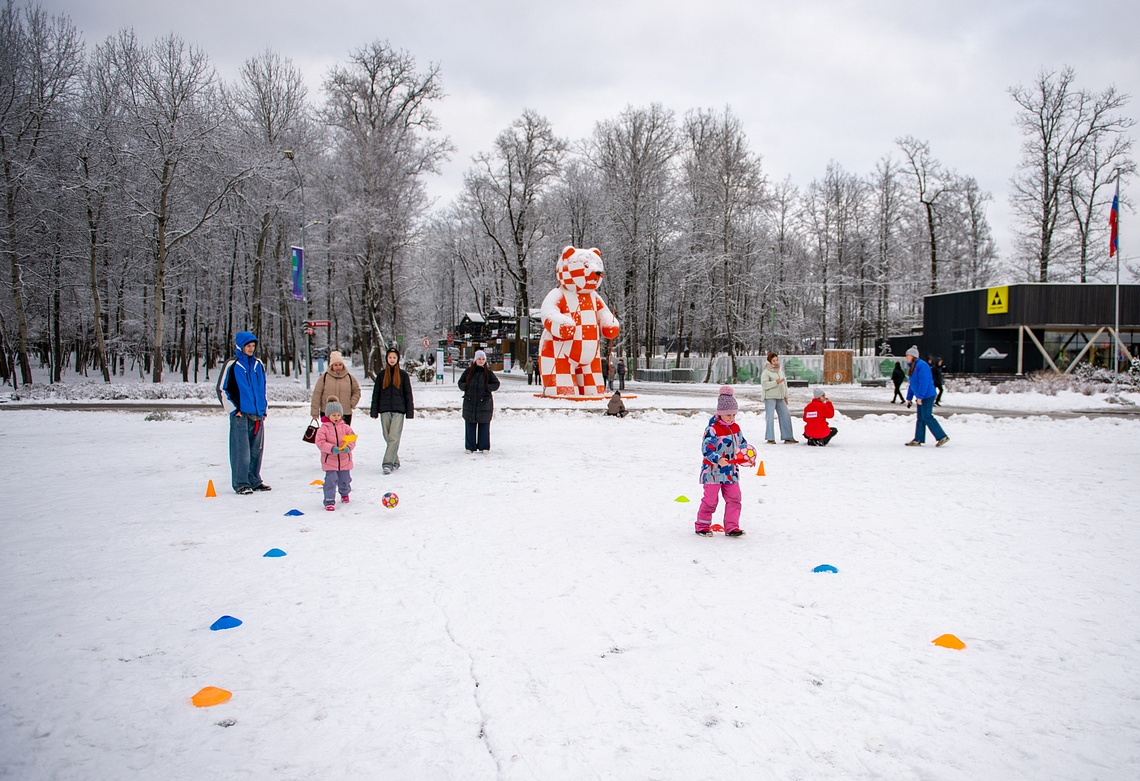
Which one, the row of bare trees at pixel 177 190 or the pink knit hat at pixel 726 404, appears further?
the row of bare trees at pixel 177 190

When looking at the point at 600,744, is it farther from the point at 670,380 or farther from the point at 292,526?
the point at 670,380

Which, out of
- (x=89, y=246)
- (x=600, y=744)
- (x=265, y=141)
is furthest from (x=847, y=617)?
(x=265, y=141)

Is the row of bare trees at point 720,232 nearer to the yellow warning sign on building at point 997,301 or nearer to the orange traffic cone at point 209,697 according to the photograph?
the yellow warning sign on building at point 997,301

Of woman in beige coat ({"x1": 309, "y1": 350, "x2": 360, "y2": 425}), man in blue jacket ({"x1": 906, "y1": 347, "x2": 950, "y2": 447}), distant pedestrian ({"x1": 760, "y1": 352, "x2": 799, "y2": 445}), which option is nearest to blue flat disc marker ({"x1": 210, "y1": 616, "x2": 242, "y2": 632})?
woman in beige coat ({"x1": 309, "y1": 350, "x2": 360, "y2": 425})

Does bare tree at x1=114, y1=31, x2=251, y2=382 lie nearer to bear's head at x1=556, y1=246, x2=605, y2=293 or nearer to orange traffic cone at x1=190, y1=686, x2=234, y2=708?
bear's head at x1=556, y1=246, x2=605, y2=293

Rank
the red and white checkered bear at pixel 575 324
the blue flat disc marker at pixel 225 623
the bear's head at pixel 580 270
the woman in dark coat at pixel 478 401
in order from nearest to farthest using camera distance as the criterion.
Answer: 1. the blue flat disc marker at pixel 225 623
2. the woman in dark coat at pixel 478 401
3. the bear's head at pixel 580 270
4. the red and white checkered bear at pixel 575 324

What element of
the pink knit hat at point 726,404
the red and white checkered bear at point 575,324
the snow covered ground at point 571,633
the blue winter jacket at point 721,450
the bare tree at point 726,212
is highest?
the bare tree at point 726,212

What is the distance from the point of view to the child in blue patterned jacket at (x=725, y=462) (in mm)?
6148

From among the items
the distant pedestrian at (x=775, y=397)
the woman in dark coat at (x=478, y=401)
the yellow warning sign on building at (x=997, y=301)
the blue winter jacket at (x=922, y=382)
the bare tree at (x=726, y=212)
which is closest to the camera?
the woman in dark coat at (x=478, y=401)

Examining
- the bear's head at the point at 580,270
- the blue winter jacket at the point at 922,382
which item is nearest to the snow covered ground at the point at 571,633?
the blue winter jacket at the point at 922,382

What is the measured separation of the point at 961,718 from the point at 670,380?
36.4 meters

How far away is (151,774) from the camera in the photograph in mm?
2697

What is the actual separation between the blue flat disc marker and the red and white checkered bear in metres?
17.3

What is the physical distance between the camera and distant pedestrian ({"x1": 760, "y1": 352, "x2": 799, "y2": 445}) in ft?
41.6
